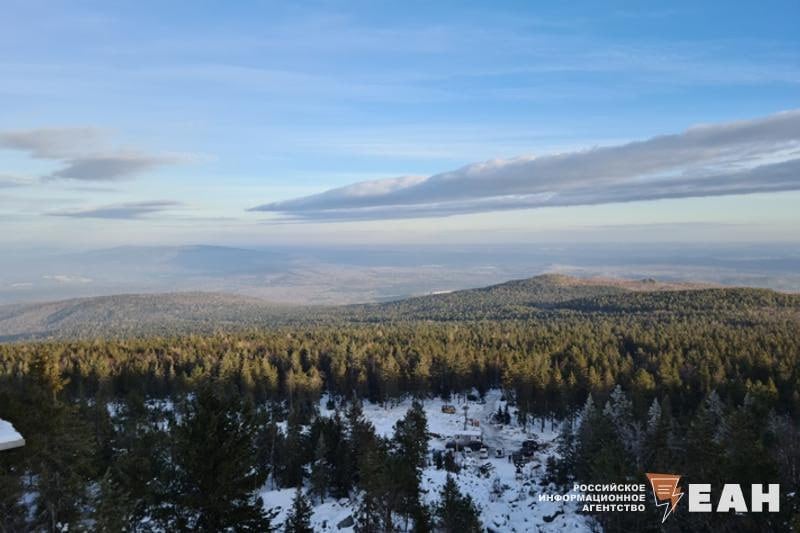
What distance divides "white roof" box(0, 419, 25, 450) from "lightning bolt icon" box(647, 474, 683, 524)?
117 feet

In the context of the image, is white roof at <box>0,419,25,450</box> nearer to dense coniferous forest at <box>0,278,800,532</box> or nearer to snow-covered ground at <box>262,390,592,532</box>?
dense coniferous forest at <box>0,278,800,532</box>

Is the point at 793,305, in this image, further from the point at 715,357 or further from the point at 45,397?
the point at 45,397

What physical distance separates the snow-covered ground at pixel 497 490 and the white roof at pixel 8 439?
4140cm

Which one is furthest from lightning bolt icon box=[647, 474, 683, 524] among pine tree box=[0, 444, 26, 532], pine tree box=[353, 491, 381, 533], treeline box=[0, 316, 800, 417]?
treeline box=[0, 316, 800, 417]

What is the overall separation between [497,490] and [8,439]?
172 feet

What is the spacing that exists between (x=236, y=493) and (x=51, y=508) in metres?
13.5

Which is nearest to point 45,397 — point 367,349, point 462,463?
point 462,463

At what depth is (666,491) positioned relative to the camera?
109ft

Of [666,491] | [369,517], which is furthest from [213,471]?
[666,491]

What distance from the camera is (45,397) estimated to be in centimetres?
2306

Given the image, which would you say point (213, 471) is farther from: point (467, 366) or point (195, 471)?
point (467, 366)

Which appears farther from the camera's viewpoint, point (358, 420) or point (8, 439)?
point (358, 420)

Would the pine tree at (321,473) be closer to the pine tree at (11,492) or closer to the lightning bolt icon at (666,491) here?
the lightning bolt icon at (666,491)

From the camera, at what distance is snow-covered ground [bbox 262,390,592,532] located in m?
44.3
